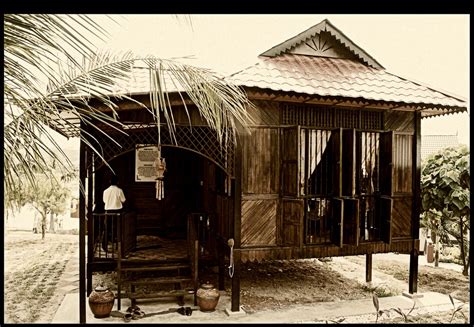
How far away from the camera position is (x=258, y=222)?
7305mm

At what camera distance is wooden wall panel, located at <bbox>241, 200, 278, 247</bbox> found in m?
7.23

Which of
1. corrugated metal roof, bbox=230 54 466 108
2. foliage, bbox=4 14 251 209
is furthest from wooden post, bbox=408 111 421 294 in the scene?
foliage, bbox=4 14 251 209

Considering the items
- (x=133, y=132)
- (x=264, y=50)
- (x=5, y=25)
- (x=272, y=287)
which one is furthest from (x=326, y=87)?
(x=5, y=25)

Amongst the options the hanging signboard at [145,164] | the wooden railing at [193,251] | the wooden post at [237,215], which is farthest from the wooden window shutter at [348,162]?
the hanging signboard at [145,164]

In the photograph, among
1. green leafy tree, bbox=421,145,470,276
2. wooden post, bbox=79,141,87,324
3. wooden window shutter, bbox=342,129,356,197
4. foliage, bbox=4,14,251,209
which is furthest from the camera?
green leafy tree, bbox=421,145,470,276

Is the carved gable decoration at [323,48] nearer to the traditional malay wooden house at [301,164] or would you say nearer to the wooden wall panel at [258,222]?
the traditional malay wooden house at [301,164]

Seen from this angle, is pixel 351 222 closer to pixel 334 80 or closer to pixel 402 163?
pixel 402 163

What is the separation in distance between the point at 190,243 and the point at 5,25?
5815 millimetres

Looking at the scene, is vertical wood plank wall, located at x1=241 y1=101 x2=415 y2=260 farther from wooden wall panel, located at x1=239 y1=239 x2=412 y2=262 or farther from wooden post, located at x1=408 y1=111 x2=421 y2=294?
wooden post, located at x1=408 y1=111 x2=421 y2=294

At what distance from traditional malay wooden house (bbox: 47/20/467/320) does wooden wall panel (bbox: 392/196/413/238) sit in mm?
20

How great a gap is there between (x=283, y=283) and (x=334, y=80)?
14.9 feet

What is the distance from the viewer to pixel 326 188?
25.1 feet

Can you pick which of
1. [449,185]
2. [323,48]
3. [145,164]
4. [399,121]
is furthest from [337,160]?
[145,164]
